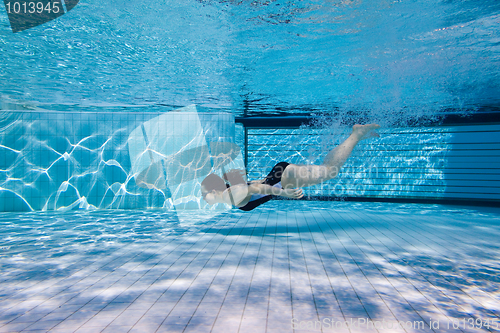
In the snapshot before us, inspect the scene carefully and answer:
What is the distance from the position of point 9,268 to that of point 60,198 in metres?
6.36

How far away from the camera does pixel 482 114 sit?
10.8 meters

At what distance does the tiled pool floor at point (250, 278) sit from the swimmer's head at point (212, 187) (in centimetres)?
86

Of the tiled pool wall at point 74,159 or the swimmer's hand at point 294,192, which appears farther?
the tiled pool wall at point 74,159

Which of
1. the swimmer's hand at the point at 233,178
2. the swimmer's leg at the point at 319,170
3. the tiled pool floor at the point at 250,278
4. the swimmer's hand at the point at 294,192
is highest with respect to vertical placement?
the swimmer's leg at the point at 319,170

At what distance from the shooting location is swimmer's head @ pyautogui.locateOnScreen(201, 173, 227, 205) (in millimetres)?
5255

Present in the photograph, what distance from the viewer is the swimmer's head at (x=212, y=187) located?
5.26m

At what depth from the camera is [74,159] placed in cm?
966

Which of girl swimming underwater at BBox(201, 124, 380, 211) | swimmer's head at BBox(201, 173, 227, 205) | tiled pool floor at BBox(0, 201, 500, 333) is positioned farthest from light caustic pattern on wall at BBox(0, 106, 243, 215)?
girl swimming underwater at BBox(201, 124, 380, 211)

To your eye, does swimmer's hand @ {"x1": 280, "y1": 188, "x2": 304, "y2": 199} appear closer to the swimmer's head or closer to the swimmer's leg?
the swimmer's leg

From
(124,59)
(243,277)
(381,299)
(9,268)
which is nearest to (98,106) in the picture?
(124,59)

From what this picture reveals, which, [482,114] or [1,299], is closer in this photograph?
[1,299]

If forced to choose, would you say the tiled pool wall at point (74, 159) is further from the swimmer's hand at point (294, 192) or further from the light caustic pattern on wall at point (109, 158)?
the swimmer's hand at point (294, 192)

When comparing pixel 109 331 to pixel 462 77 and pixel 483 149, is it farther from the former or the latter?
pixel 483 149

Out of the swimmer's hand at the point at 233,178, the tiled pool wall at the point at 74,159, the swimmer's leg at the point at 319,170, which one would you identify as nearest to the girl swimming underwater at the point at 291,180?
the swimmer's leg at the point at 319,170
